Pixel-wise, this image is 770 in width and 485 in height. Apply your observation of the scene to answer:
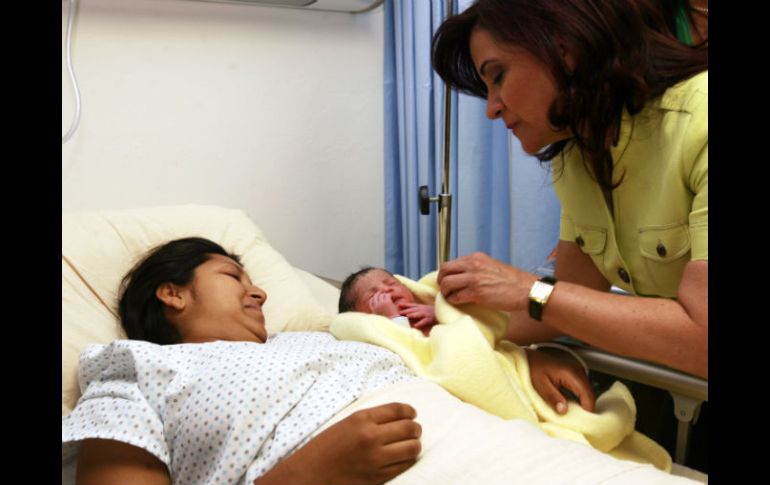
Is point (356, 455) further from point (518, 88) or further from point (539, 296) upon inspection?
point (518, 88)

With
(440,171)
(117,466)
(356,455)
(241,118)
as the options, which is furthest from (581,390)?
(241,118)

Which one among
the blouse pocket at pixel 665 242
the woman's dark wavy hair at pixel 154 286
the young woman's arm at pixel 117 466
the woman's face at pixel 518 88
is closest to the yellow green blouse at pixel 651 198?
the blouse pocket at pixel 665 242

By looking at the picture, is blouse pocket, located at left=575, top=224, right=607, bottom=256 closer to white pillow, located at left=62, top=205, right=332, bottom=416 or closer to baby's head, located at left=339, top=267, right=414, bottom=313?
baby's head, located at left=339, top=267, right=414, bottom=313

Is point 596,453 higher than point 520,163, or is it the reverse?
point 520,163

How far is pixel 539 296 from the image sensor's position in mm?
1216

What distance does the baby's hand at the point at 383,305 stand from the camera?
1550 millimetres

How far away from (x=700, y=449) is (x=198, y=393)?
1015mm

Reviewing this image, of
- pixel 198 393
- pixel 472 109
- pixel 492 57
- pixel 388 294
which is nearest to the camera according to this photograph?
pixel 198 393

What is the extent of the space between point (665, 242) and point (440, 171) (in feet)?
4.02

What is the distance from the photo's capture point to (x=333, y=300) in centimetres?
197

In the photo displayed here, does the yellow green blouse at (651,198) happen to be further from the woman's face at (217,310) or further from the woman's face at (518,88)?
the woman's face at (217,310)

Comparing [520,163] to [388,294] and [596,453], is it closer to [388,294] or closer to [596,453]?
[388,294]
